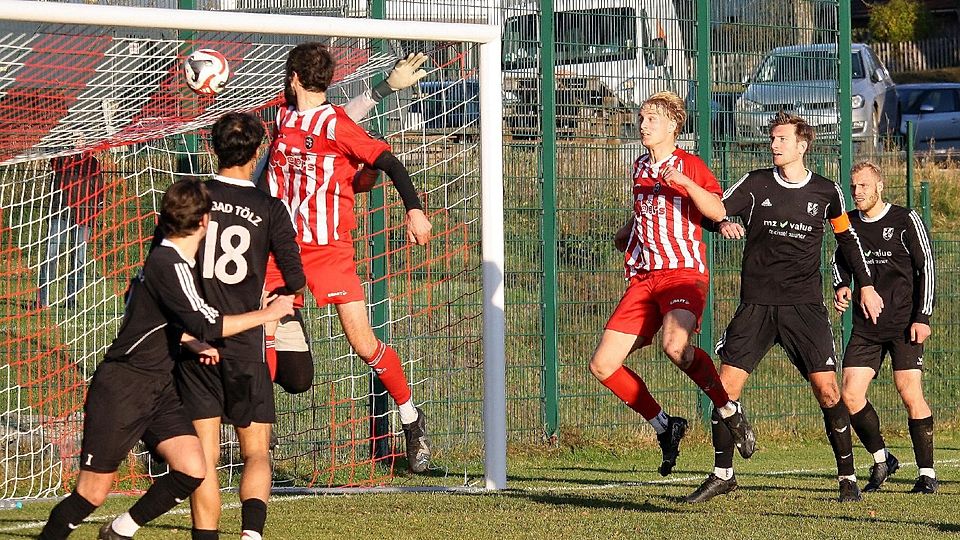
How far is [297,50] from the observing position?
7434 mm

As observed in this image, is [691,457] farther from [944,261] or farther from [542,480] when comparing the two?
[944,261]

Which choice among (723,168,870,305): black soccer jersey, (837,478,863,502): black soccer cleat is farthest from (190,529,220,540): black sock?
(837,478,863,502): black soccer cleat

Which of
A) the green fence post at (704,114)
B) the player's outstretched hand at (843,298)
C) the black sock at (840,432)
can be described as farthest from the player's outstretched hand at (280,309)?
the green fence post at (704,114)

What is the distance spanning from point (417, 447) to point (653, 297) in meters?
1.62

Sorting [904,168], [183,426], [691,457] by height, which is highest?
[904,168]

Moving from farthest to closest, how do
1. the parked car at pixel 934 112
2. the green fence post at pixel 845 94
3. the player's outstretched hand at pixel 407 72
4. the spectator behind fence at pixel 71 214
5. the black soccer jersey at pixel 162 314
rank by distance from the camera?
the parked car at pixel 934 112 < the green fence post at pixel 845 94 < the spectator behind fence at pixel 71 214 < the player's outstretched hand at pixel 407 72 < the black soccer jersey at pixel 162 314

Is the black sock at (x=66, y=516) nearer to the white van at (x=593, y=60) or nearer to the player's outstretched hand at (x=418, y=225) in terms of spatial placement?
the player's outstretched hand at (x=418, y=225)

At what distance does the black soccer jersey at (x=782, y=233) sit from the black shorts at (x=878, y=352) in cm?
93

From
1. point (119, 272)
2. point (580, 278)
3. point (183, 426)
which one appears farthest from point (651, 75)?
point (183, 426)

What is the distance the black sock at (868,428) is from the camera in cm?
915

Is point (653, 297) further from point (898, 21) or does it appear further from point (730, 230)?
point (898, 21)

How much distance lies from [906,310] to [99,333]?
5.44 metres

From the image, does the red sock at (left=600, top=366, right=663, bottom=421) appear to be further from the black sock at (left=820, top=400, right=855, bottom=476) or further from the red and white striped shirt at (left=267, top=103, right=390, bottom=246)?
the red and white striped shirt at (left=267, top=103, right=390, bottom=246)

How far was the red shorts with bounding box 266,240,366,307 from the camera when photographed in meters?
7.81
